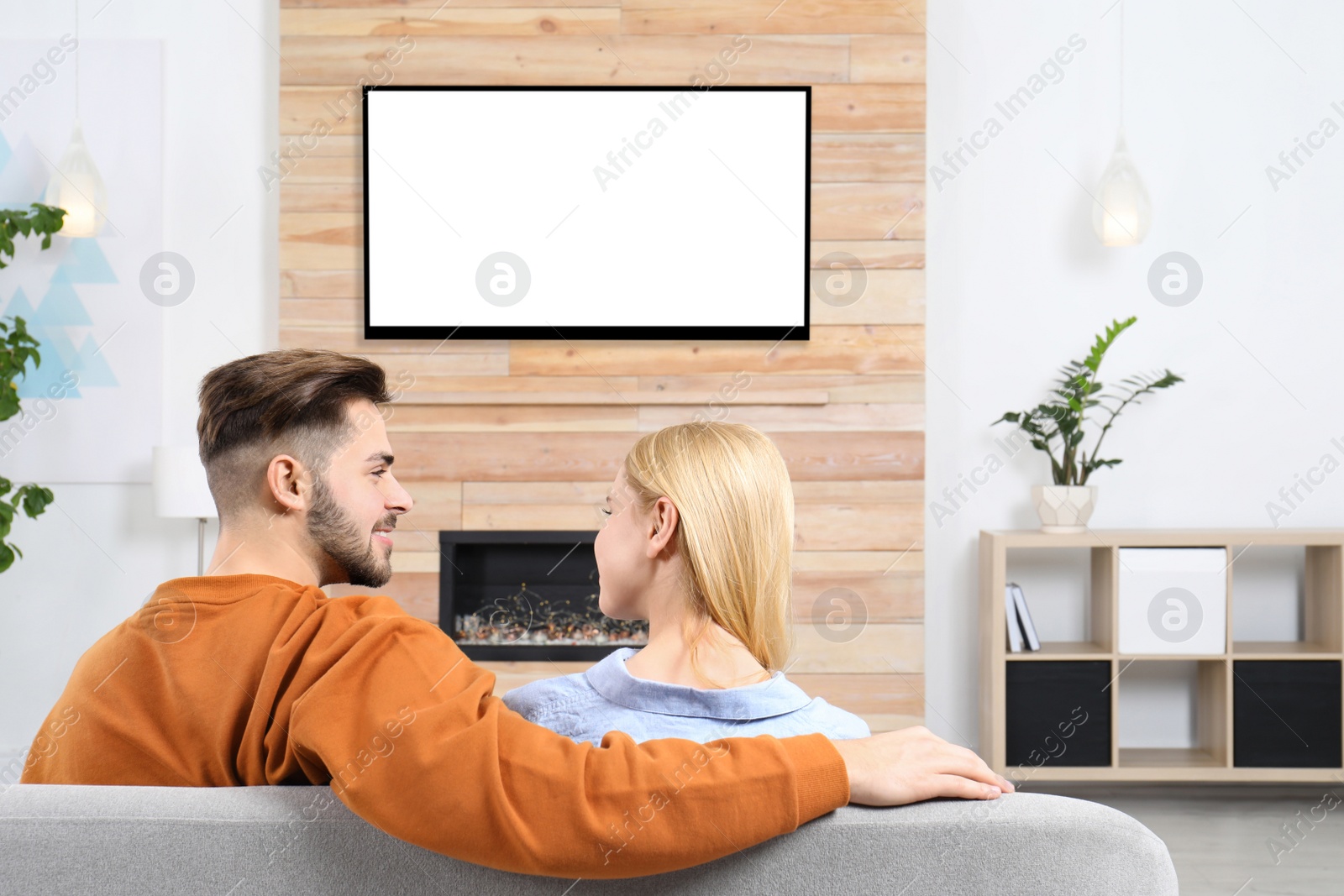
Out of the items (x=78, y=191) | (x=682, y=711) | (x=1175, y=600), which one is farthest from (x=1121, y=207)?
(x=78, y=191)

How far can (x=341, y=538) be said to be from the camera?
114 cm

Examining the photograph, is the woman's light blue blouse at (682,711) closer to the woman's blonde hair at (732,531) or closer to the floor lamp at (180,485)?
the woman's blonde hair at (732,531)

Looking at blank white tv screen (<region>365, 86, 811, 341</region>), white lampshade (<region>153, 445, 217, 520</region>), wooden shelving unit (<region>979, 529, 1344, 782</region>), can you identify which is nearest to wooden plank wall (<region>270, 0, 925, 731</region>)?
blank white tv screen (<region>365, 86, 811, 341</region>)

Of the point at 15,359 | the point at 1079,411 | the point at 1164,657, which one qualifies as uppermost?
the point at 15,359

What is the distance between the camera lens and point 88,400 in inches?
135

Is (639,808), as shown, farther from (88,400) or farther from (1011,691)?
(88,400)

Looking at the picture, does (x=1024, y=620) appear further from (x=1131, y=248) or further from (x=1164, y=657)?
(x=1131, y=248)

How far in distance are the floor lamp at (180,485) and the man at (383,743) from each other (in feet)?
7.02

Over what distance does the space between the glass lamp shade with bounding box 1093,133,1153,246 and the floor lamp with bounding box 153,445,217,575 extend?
3.02 meters

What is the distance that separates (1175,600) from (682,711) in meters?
2.62

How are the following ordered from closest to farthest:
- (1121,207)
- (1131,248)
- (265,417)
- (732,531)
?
(732,531), (265,417), (1121,207), (1131,248)

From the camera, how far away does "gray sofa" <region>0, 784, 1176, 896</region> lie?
0.69 metres

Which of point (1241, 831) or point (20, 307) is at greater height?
point (20, 307)

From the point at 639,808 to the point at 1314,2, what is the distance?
13.3 feet
